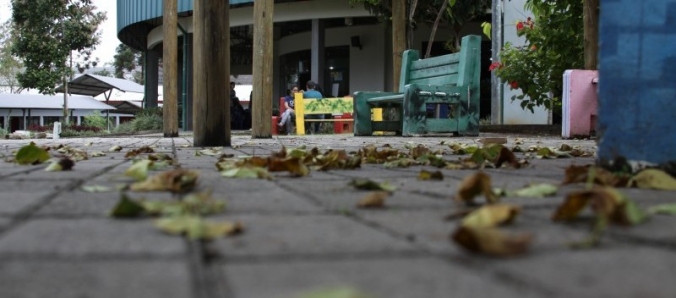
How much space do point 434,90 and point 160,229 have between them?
6996mm

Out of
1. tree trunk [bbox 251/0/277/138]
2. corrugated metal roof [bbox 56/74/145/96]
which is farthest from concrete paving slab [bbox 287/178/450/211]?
corrugated metal roof [bbox 56/74/145/96]

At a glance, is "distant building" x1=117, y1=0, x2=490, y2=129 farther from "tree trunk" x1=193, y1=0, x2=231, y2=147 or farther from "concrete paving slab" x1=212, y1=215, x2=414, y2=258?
"concrete paving slab" x1=212, y1=215, x2=414, y2=258

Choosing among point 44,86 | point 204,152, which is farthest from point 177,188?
point 44,86

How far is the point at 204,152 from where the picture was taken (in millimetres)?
4203

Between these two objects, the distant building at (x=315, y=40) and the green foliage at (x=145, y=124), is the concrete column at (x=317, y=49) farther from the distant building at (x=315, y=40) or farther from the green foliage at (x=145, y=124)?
the green foliage at (x=145, y=124)

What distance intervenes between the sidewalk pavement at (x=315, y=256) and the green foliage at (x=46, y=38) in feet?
83.5

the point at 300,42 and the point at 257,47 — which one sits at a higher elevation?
the point at 300,42

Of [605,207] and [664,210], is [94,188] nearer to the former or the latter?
[605,207]

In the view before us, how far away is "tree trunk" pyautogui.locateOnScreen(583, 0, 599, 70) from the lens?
6.87 m

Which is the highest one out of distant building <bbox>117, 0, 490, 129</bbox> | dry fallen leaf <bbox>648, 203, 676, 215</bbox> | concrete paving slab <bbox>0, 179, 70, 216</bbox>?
distant building <bbox>117, 0, 490, 129</bbox>

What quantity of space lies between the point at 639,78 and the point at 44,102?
3299 cm

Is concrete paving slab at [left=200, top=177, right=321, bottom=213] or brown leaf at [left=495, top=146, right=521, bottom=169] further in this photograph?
brown leaf at [left=495, top=146, right=521, bottom=169]

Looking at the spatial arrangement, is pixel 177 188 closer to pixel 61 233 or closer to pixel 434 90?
pixel 61 233

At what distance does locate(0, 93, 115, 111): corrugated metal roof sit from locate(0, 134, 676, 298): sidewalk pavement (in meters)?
29.6
